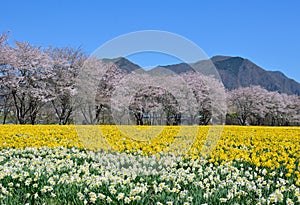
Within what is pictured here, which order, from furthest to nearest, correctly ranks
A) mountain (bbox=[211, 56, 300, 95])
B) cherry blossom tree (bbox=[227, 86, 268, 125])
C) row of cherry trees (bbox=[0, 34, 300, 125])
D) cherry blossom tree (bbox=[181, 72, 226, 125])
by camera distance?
1. mountain (bbox=[211, 56, 300, 95])
2. cherry blossom tree (bbox=[227, 86, 268, 125])
3. cherry blossom tree (bbox=[181, 72, 226, 125])
4. row of cherry trees (bbox=[0, 34, 300, 125])

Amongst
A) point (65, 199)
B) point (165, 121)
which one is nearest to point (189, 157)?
point (65, 199)

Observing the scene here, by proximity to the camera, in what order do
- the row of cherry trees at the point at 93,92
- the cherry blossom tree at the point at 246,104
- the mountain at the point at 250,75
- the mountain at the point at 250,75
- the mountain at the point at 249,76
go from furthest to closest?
the mountain at the point at 250,75 → the mountain at the point at 250,75 → the mountain at the point at 249,76 → the cherry blossom tree at the point at 246,104 → the row of cherry trees at the point at 93,92

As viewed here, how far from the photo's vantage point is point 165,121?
35.1 meters

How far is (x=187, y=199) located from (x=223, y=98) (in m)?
36.5

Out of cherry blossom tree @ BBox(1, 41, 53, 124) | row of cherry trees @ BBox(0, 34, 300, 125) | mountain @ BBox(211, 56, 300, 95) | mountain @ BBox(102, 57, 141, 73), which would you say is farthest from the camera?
mountain @ BBox(211, 56, 300, 95)

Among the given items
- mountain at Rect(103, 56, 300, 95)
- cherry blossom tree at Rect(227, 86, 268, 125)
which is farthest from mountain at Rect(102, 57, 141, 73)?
mountain at Rect(103, 56, 300, 95)

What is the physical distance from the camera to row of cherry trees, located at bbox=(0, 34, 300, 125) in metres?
28.2

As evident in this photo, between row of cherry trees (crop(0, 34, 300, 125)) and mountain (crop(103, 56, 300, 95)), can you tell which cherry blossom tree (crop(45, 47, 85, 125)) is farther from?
mountain (crop(103, 56, 300, 95))

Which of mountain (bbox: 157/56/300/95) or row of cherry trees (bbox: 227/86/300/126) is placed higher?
mountain (bbox: 157/56/300/95)

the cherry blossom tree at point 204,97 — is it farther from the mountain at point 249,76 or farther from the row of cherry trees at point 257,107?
the mountain at point 249,76

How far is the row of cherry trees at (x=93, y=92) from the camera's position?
2817cm

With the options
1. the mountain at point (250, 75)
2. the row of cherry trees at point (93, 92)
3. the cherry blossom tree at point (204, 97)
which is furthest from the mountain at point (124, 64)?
the mountain at point (250, 75)

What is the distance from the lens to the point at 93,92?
30.9 m

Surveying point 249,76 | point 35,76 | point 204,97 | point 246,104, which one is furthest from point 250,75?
point 35,76
